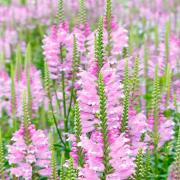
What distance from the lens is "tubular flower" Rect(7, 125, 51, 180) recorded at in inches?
Result: 145

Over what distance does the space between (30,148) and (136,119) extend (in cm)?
74

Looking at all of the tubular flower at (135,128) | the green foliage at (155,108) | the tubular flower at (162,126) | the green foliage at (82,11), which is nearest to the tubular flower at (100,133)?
the tubular flower at (135,128)

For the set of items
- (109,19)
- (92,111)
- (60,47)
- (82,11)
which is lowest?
(92,111)

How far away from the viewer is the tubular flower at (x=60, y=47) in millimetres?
4660

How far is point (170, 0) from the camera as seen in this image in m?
11.7

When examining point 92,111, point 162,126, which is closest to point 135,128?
point 92,111

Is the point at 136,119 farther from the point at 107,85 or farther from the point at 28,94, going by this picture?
the point at 28,94

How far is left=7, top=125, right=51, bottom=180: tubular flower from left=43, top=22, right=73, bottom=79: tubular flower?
3.35 feet

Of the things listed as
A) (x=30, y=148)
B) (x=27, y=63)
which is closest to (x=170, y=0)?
(x=27, y=63)

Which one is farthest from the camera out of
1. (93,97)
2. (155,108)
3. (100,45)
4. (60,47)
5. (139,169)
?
(60,47)

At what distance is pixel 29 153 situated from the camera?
375 centimetres

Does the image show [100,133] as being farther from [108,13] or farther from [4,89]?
[4,89]

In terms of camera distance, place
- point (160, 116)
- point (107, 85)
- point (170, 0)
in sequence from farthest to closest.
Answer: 1. point (170, 0)
2. point (160, 116)
3. point (107, 85)

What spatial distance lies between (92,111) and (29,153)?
61 centimetres
